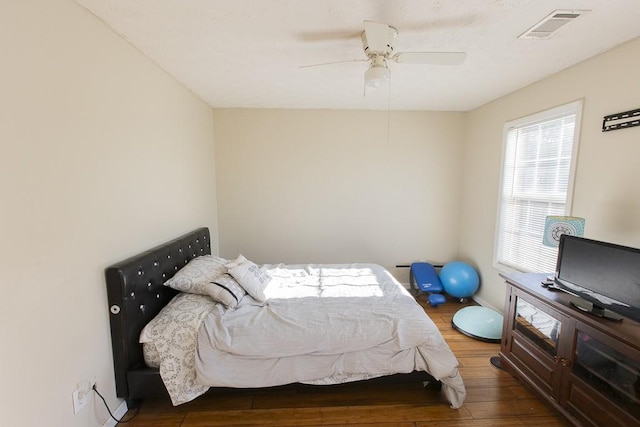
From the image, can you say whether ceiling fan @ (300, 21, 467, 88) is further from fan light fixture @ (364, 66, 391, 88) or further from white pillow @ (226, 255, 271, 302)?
white pillow @ (226, 255, 271, 302)

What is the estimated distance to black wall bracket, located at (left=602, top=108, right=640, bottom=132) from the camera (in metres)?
1.73

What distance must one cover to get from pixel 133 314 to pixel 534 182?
140 inches

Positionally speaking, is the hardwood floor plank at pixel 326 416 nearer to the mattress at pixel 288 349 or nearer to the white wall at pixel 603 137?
the mattress at pixel 288 349

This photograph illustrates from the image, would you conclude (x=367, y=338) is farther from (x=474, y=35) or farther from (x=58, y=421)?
(x=474, y=35)

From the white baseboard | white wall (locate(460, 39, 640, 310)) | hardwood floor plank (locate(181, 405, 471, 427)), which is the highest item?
white wall (locate(460, 39, 640, 310))

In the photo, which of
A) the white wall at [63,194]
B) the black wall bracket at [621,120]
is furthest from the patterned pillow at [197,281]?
the black wall bracket at [621,120]

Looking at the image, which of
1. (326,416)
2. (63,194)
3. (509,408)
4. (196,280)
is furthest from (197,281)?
(509,408)

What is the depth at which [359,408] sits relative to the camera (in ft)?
5.90

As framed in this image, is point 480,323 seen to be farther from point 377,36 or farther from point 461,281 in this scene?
point 377,36

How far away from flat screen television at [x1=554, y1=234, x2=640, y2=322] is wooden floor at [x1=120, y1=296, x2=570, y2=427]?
813 mm

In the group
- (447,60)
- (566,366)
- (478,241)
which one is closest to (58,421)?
(566,366)

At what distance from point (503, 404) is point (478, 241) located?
194cm

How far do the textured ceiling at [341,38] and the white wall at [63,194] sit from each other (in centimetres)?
33

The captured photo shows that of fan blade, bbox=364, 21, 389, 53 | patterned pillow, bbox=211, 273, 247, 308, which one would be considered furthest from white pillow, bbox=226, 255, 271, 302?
fan blade, bbox=364, 21, 389, 53
